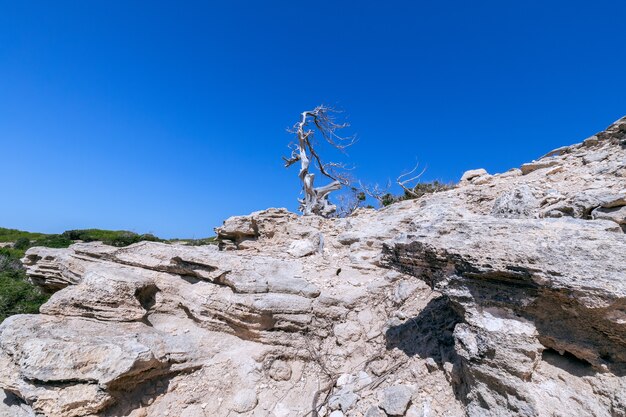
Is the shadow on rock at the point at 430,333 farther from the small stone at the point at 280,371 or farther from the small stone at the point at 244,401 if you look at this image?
the small stone at the point at 244,401

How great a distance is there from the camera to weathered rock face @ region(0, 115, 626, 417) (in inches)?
142

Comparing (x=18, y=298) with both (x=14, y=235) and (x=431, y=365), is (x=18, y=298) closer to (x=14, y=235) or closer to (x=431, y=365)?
(x=431, y=365)

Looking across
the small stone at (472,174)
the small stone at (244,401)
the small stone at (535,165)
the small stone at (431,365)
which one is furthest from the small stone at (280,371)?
the small stone at (472,174)

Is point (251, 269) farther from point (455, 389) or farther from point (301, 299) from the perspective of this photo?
point (455, 389)

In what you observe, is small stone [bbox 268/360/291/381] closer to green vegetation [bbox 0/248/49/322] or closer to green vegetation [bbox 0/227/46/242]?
green vegetation [bbox 0/248/49/322]

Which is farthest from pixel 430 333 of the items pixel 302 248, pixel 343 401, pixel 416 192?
pixel 416 192

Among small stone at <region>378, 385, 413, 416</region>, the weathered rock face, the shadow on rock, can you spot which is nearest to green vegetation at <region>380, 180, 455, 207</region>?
the weathered rock face

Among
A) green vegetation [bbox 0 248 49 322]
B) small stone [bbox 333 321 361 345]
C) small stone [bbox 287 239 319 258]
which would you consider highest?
small stone [bbox 287 239 319 258]

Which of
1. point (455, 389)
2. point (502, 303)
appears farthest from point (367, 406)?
point (502, 303)

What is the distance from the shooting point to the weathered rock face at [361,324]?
360 cm

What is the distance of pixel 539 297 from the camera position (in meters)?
3.74

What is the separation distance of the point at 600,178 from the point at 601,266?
558 centimetres

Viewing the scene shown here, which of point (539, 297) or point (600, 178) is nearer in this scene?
A: point (539, 297)

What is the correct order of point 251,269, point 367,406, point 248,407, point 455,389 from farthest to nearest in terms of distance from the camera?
1. point 251,269
2. point 248,407
3. point 367,406
4. point 455,389
